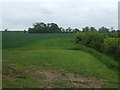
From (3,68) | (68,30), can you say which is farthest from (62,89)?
(68,30)

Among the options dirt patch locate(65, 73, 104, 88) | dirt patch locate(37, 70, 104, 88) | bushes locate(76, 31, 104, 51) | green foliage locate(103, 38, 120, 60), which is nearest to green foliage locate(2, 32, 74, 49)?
bushes locate(76, 31, 104, 51)

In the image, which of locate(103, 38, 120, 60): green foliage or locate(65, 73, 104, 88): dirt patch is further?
locate(103, 38, 120, 60): green foliage

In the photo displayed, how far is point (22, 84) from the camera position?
9711 mm

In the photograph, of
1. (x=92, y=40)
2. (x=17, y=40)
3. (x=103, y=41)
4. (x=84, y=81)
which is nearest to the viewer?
(x=84, y=81)

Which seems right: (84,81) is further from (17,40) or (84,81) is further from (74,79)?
(17,40)

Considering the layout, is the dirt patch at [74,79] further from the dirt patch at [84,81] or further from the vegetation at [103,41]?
the vegetation at [103,41]

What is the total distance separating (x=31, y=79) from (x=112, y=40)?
13148 mm

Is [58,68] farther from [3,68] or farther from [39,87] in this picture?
[39,87]

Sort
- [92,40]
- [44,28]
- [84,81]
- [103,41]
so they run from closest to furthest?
[84,81]
[103,41]
[92,40]
[44,28]

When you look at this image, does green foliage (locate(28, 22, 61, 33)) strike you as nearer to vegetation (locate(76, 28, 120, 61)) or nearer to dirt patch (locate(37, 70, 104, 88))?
vegetation (locate(76, 28, 120, 61))

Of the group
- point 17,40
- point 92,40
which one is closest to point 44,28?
point 17,40

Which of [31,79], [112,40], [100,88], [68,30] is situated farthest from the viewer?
[68,30]

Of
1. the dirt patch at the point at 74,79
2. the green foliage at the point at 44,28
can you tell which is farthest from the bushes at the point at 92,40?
the green foliage at the point at 44,28

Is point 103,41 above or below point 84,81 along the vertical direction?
above
